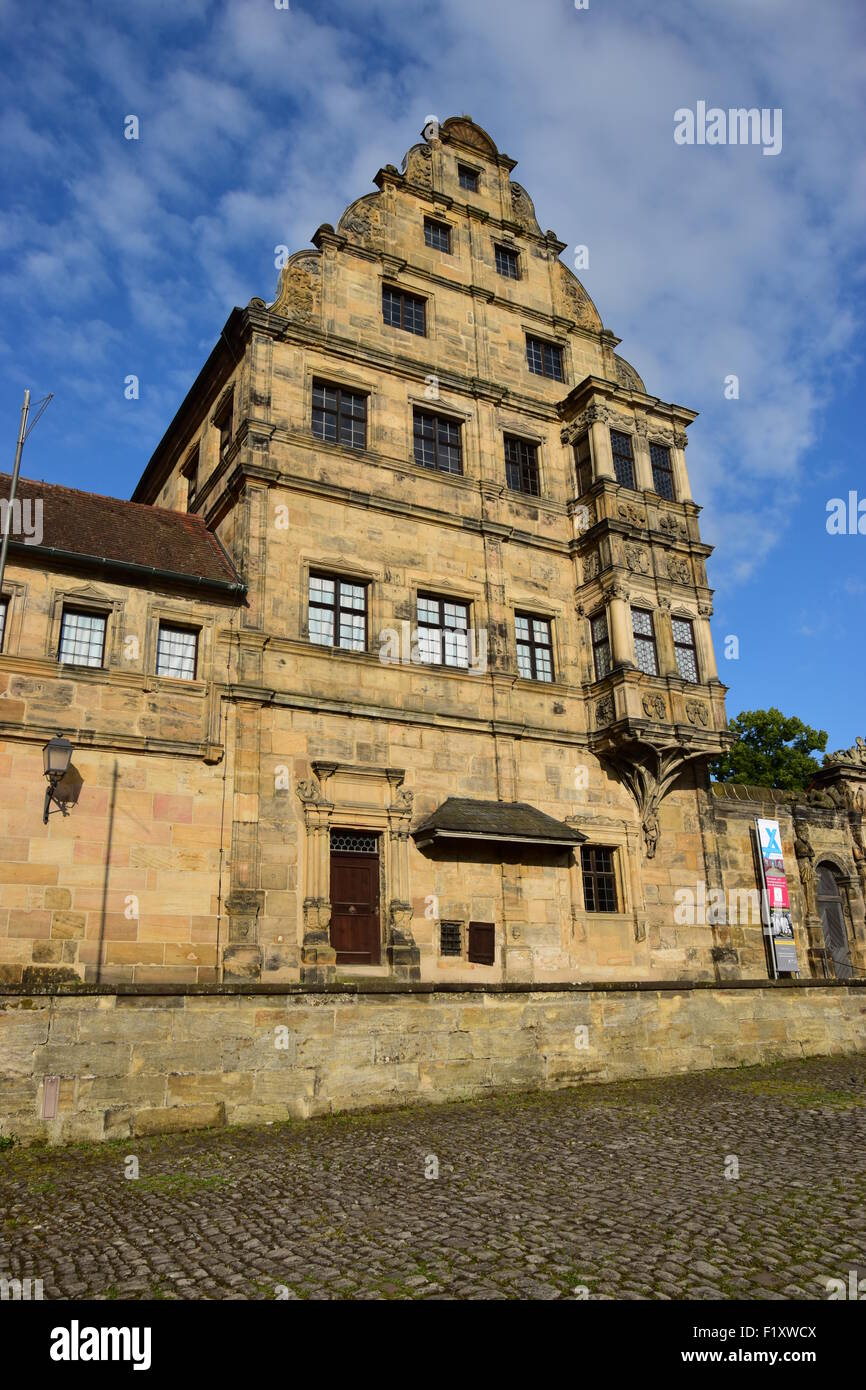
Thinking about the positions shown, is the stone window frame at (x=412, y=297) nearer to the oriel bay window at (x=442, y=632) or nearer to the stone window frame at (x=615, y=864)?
the oriel bay window at (x=442, y=632)

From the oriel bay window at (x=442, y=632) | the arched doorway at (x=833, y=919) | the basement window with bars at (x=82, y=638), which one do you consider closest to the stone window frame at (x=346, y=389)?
the oriel bay window at (x=442, y=632)

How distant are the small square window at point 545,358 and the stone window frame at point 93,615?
547 inches

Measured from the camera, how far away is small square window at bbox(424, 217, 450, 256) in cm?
2450

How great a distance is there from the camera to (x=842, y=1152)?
1019 centimetres

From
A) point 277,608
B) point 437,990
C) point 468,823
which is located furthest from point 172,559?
point 437,990

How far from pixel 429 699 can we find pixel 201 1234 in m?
13.3

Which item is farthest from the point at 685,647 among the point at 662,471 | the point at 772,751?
the point at 772,751

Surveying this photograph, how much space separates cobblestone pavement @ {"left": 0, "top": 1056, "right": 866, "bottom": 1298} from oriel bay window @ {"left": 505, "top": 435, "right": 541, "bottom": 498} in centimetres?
1558

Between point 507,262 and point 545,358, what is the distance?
3.02m

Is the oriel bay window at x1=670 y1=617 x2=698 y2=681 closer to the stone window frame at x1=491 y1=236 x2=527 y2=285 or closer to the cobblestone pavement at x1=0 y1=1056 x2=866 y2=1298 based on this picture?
the stone window frame at x1=491 y1=236 x2=527 y2=285

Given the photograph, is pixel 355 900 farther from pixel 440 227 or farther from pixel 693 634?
pixel 440 227

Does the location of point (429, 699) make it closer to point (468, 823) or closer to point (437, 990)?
point (468, 823)

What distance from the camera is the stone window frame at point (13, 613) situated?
16.0m
